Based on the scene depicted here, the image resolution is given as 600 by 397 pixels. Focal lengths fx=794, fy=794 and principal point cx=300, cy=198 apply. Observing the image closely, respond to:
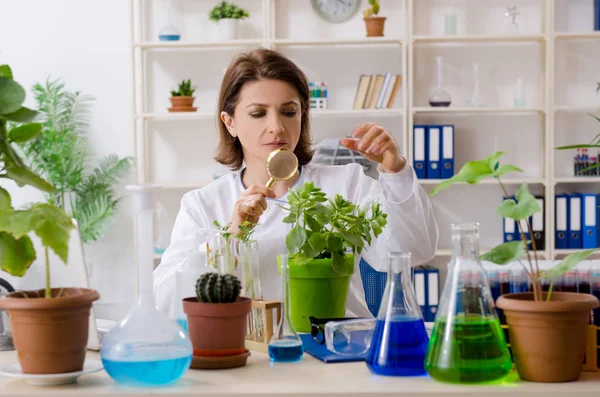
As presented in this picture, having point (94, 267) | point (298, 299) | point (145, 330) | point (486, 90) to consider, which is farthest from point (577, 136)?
point (145, 330)

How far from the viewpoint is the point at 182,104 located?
4.47 meters

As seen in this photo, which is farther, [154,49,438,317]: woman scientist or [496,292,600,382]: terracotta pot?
[154,49,438,317]: woman scientist

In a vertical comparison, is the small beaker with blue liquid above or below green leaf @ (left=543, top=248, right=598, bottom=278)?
below

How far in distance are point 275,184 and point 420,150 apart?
2.17 m

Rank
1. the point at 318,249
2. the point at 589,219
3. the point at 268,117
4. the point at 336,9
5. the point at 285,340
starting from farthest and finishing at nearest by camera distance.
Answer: the point at 336,9, the point at 589,219, the point at 268,117, the point at 318,249, the point at 285,340

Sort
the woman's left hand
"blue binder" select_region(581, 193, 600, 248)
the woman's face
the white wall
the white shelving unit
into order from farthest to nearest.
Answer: the white wall
the white shelving unit
"blue binder" select_region(581, 193, 600, 248)
the woman's face
the woman's left hand

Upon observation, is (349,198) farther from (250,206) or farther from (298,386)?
(298,386)

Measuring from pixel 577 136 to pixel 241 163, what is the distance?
2778 mm

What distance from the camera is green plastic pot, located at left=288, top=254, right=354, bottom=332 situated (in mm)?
1465

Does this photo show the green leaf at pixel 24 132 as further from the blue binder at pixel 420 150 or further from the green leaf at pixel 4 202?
the blue binder at pixel 420 150

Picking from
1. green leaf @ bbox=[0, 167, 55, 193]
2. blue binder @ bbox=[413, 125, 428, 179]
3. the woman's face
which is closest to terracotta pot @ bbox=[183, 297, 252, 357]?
green leaf @ bbox=[0, 167, 55, 193]

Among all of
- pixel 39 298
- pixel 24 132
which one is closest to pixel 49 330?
pixel 39 298

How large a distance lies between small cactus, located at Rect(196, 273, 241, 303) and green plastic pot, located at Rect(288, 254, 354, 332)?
11.8 inches

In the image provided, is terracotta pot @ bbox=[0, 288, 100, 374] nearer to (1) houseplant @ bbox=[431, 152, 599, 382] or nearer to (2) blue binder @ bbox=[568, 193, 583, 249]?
(1) houseplant @ bbox=[431, 152, 599, 382]
